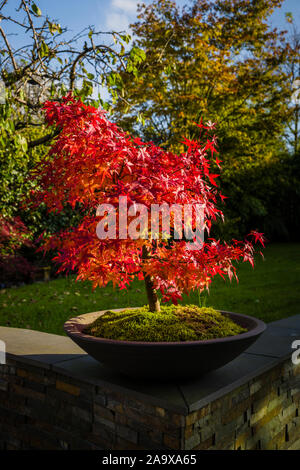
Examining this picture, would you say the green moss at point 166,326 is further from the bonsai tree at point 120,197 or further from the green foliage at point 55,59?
the green foliage at point 55,59

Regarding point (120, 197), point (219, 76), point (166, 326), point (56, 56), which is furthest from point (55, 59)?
point (219, 76)

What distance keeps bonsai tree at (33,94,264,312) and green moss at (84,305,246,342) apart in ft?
0.52

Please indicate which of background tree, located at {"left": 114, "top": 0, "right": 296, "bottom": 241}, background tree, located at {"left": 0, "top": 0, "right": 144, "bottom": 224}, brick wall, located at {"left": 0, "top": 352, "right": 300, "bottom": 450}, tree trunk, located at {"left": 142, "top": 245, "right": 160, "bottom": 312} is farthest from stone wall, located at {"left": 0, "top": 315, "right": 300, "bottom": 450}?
background tree, located at {"left": 114, "top": 0, "right": 296, "bottom": 241}

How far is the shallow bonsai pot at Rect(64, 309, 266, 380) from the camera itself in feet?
5.54

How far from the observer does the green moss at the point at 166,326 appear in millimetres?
1933

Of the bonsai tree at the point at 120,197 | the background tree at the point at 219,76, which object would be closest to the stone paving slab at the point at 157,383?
the bonsai tree at the point at 120,197

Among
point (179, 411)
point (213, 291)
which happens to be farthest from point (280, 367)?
point (213, 291)

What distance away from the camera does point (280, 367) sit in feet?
7.27

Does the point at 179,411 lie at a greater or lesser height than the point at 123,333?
lesser

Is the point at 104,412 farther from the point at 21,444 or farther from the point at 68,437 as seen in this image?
the point at 21,444

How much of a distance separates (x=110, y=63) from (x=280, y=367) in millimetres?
3454

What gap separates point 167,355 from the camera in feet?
5.57

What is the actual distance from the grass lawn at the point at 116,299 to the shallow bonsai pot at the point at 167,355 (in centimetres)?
254

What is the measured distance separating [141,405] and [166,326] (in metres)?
0.43
